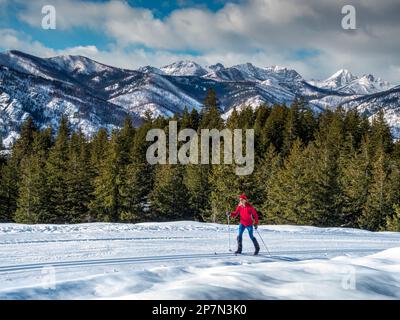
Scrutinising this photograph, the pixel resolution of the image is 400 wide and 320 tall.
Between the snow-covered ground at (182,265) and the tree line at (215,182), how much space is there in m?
19.9

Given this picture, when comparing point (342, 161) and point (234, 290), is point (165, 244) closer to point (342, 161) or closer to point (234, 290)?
point (234, 290)

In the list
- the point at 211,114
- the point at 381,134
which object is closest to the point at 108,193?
the point at 211,114

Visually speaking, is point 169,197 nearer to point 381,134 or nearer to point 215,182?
point 215,182

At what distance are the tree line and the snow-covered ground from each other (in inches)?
784

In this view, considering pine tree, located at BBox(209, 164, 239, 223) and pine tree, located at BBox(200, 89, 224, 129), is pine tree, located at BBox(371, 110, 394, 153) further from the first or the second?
pine tree, located at BBox(209, 164, 239, 223)

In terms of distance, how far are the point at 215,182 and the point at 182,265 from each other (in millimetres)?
34875

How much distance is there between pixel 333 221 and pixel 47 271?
3604 cm

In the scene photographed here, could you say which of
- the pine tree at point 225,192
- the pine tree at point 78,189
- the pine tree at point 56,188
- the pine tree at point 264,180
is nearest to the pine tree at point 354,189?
the pine tree at point 264,180

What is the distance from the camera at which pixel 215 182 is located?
156 feet

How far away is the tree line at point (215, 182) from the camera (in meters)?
42.9

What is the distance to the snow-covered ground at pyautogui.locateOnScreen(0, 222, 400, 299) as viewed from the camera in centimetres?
881

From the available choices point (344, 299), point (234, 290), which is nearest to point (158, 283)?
point (234, 290)

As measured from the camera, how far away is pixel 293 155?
150 ft
